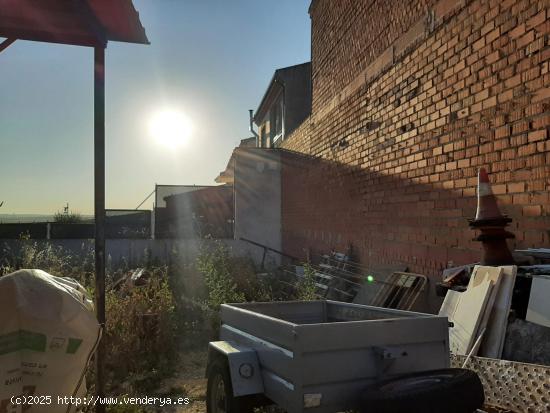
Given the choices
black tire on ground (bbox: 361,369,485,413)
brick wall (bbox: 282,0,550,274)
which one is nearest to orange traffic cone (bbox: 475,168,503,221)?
brick wall (bbox: 282,0,550,274)

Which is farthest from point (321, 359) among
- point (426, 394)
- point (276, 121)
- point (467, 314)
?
point (276, 121)

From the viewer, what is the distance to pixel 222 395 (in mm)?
3266

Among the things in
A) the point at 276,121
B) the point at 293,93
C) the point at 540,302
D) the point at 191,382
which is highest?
the point at 293,93

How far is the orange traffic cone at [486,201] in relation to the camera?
162 inches

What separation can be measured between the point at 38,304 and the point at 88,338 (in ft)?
1.14

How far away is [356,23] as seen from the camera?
8461mm

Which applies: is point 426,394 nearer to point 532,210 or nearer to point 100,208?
point 532,210

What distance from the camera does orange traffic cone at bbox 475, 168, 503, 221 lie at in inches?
162

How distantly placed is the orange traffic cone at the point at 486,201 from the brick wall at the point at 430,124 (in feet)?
0.52

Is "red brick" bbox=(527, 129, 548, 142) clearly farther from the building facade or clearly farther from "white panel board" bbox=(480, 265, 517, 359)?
the building facade

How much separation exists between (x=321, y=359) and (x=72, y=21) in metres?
2.94

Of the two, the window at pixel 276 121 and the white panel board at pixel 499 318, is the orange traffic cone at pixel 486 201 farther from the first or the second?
the window at pixel 276 121

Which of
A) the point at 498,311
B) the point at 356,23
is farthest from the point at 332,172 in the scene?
the point at 498,311

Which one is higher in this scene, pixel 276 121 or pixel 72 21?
pixel 276 121
